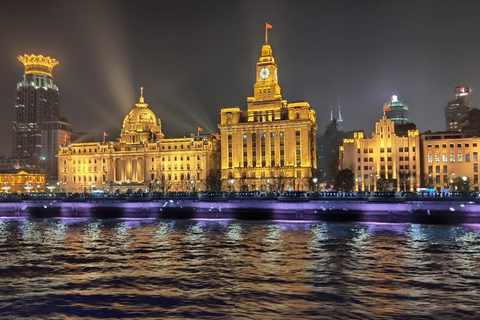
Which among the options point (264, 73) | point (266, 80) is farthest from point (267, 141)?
point (264, 73)

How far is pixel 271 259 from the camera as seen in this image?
3981 cm

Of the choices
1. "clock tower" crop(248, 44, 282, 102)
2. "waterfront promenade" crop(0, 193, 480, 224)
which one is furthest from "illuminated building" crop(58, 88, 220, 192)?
"waterfront promenade" crop(0, 193, 480, 224)

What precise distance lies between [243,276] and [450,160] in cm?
12077

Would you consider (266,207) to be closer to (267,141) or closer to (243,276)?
(243,276)

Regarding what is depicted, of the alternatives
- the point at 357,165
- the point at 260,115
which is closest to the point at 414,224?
the point at 357,165

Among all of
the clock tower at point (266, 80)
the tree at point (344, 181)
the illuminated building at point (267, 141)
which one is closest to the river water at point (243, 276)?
the tree at point (344, 181)

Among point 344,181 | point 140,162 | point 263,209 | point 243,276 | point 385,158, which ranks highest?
point 140,162

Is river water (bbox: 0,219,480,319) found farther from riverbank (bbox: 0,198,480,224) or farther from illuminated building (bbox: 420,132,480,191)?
illuminated building (bbox: 420,132,480,191)

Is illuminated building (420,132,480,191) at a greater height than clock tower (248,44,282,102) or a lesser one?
lesser

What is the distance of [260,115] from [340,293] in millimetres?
132454

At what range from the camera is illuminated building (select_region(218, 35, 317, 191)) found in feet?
492

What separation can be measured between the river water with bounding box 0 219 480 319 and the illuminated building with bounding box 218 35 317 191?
92.3 metres

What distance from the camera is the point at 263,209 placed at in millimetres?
82188

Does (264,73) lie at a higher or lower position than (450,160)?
higher
